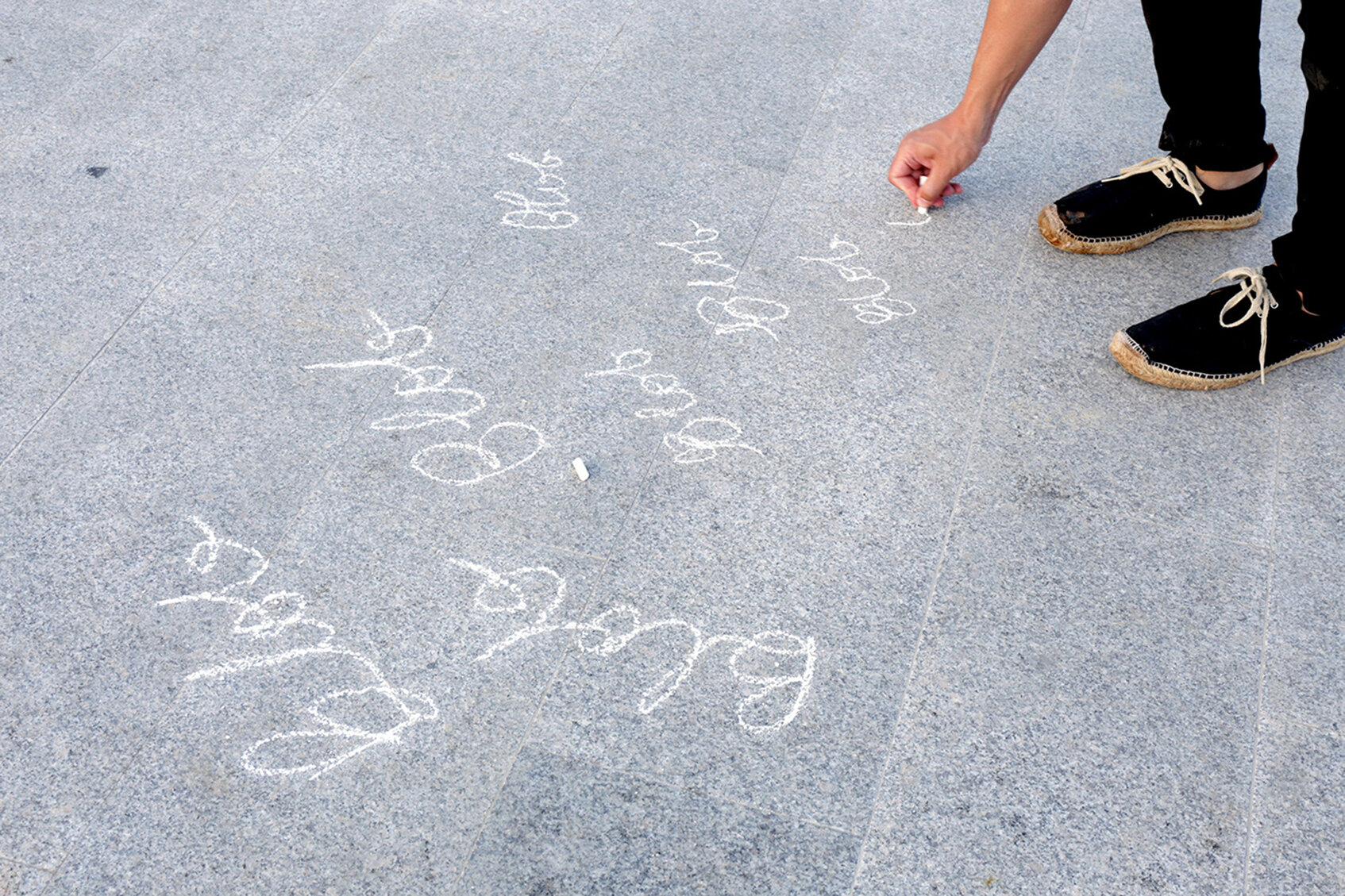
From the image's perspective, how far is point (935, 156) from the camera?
111 inches

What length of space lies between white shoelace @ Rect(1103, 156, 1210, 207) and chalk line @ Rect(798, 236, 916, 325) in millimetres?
755

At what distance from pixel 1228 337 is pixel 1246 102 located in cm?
68

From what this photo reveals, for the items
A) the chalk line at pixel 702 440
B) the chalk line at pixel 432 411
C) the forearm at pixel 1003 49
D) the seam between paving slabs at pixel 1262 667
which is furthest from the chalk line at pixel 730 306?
the seam between paving slabs at pixel 1262 667

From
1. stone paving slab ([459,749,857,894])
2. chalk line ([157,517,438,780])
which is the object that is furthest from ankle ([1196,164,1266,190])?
chalk line ([157,517,438,780])

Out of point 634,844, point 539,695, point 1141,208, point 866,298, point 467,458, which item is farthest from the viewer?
point 1141,208

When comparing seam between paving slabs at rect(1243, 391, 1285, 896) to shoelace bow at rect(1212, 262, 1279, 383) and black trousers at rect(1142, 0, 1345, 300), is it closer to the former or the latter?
shoelace bow at rect(1212, 262, 1279, 383)

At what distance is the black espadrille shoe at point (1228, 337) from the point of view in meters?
2.59

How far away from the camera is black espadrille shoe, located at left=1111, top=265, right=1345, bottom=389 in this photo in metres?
2.59

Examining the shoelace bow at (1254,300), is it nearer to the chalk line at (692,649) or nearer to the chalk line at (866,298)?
the chalk line at (866,298)

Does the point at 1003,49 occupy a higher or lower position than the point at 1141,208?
higher

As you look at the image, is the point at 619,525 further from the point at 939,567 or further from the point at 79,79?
the point at 79,79

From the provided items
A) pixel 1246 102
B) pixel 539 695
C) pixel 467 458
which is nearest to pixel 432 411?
pixel 467 458

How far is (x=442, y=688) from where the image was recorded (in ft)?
6.42

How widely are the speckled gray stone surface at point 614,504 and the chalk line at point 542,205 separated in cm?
2
